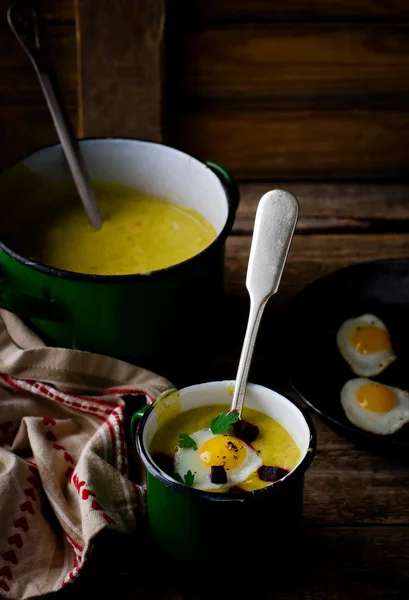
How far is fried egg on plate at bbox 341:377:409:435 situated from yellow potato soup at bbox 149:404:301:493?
0.24 m

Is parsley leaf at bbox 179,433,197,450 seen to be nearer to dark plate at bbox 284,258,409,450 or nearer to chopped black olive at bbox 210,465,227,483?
chopped black olive at bbox 210,465,227,483

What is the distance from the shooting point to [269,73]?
5.64 feet

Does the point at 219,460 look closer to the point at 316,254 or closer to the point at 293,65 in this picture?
the point at 316,254

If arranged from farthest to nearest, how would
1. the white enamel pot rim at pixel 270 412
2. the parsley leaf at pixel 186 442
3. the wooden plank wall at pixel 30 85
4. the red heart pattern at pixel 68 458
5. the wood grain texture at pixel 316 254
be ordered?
the wooden plank wall at pixel 30 85
the wood grain texture at pixel 316 254
the red heart pattern at pixel 68 458
the parsley leaf at pixel 186 442
the white enamel pot rim at pixel 270 412

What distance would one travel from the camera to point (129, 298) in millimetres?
1210

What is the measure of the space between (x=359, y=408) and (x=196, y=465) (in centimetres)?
36

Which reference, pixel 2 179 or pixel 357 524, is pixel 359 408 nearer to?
pixel 357 524

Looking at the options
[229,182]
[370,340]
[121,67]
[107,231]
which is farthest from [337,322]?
[121,67]

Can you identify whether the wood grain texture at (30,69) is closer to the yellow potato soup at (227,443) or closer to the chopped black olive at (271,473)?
the yellow potato soup at (227,443)

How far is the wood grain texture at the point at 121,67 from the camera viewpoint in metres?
1.58

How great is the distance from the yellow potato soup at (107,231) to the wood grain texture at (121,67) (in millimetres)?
215

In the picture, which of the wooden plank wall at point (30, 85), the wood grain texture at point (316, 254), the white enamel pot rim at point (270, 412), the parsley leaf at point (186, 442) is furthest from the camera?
the wooden plank wall at point (30, 85)

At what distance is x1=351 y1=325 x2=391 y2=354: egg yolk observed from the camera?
1393 mm

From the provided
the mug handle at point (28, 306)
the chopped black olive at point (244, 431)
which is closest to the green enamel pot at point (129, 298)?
the mug handle at point (28, 306)
